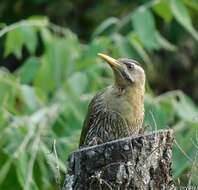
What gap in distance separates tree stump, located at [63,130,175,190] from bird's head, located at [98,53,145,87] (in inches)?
77.8

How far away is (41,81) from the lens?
9031 millimetres

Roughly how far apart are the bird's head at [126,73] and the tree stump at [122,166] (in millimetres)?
1976

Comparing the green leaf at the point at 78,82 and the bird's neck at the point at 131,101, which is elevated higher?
the bird's neck at the point at 131,101

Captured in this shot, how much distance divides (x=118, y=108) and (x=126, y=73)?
10.2 inches

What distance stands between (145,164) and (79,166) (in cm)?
31

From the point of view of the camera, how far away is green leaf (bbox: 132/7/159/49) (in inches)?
350

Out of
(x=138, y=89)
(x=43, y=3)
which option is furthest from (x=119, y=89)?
(x=43, y=3)

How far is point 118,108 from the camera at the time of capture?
712cm

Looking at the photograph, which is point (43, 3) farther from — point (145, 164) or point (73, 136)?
point (145, 164)

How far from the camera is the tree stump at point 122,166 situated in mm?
5141

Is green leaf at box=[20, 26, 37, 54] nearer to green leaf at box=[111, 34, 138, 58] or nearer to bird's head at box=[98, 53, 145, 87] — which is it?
green leaf at box=[111, 34, 138, 58]

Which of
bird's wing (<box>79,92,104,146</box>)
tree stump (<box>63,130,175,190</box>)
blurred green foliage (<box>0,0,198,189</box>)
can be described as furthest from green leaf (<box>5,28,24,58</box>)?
tree stump (<box>63,130,175,190</box>)

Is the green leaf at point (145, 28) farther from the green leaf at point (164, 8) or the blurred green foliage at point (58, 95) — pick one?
the green leaf at point (164, 8)

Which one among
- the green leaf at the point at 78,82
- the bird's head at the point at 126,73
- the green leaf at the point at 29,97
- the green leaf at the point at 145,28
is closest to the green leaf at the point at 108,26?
the green leaf at the point at 145,28
